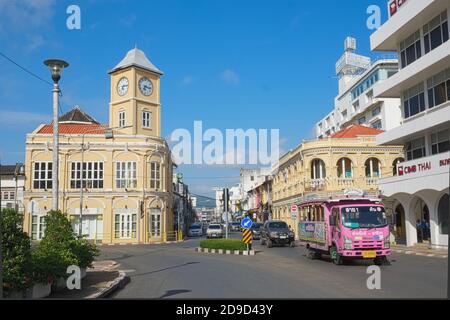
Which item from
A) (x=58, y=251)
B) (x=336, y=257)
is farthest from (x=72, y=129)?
(x=58, y=251)

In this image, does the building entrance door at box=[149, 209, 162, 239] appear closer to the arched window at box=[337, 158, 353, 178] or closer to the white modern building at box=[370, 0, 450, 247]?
the arched window at box=[337, 158, 353, 178]

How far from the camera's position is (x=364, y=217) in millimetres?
18797

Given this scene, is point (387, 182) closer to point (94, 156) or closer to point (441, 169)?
point (441, 169)

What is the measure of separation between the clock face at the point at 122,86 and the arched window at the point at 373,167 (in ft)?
89.1

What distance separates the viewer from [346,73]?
82.6 meters

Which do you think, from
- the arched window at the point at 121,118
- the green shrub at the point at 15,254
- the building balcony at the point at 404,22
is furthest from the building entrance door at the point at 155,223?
the green shrub at the point at 15,254

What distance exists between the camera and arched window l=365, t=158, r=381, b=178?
150 feet

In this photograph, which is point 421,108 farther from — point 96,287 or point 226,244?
point 96,287

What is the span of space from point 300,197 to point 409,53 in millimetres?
20962

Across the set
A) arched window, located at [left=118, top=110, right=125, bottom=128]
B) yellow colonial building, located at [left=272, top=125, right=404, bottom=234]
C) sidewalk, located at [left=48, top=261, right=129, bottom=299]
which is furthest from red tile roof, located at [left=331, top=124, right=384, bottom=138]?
sidewalk, located at [left=48, top=261, right=129, bottom=299]

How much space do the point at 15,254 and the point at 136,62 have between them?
44254mm

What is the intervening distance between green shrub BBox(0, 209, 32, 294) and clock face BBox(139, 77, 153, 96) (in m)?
43.4

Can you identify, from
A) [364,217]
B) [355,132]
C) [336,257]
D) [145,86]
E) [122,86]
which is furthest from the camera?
[145,86]

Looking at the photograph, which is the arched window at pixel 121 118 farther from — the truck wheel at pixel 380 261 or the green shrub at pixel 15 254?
the green shrub at pixel 15 254
